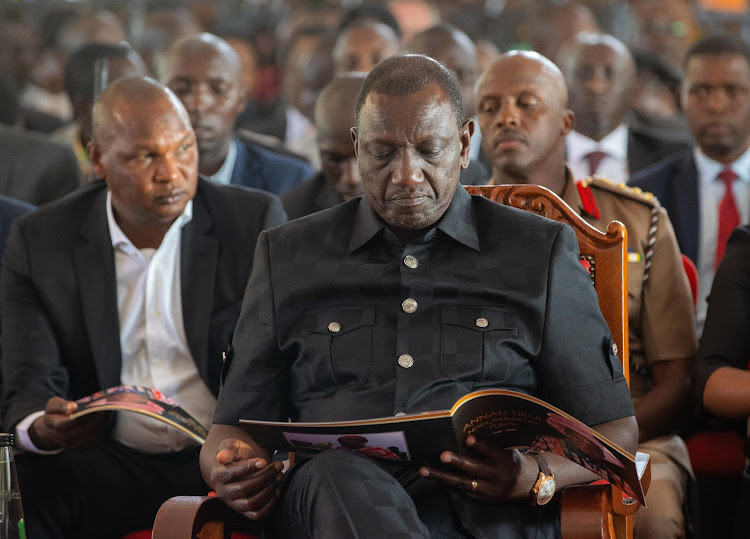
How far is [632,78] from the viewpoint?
5.55 meters

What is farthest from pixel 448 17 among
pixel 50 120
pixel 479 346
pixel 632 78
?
pixel 479 346

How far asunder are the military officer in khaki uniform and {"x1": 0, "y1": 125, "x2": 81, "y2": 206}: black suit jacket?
2.08 metres

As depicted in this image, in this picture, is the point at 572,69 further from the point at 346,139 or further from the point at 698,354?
the point at 698,354

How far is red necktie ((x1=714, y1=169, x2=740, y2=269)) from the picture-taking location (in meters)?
4.16

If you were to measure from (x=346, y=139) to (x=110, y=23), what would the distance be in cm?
490

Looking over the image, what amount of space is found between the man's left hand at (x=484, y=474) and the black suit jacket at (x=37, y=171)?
3.10 metres

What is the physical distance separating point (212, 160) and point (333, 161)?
34.7 inches

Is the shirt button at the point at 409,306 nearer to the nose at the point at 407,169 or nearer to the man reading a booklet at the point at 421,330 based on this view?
the man reading a booklet at the point at 421,330

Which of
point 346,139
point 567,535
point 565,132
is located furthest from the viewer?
point 346,139

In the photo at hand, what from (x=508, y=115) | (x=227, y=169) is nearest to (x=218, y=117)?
(x=227, y=169)

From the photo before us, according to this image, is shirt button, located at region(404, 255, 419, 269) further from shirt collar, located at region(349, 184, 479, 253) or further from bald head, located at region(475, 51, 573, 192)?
bald head, located at region(475, 51, 573, 192)

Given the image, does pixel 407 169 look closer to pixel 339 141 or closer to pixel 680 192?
pixel 339 141

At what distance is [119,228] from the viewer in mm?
3309

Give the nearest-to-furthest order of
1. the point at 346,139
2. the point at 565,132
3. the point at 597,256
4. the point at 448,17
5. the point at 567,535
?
the point at 567,535
the point at 597,256
the point at 565,132
the point at 346,139
the point at 448,17
